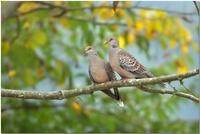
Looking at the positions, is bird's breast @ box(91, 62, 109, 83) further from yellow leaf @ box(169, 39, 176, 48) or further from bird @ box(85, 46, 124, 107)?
Result: yellow leaf @ box(169, 39, 176, 48)

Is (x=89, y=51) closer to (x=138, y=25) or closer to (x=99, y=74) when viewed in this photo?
(x=99, y=74)

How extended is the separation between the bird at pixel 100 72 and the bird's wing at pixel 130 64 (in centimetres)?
4

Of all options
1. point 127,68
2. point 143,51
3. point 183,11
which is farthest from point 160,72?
point 127,68

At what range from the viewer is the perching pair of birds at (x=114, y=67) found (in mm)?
1681

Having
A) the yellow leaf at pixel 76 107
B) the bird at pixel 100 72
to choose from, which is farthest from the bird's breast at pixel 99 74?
the yellow leaf at pixel 76 107

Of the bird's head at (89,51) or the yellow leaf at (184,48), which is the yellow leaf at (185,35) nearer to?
the yellow leaf at (184,48)

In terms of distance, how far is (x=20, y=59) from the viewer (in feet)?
10.6

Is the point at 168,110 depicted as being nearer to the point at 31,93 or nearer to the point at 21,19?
the point at 21,19

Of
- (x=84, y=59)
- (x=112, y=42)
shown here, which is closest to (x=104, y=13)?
(x=84, y=59)

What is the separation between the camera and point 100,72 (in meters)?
1.73

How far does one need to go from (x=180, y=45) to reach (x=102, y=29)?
0.66 m

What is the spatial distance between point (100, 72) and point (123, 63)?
2.7 inches

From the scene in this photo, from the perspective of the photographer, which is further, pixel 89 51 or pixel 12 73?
pixel 12 73

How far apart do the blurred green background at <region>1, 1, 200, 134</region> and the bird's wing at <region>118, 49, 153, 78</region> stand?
1.34m
